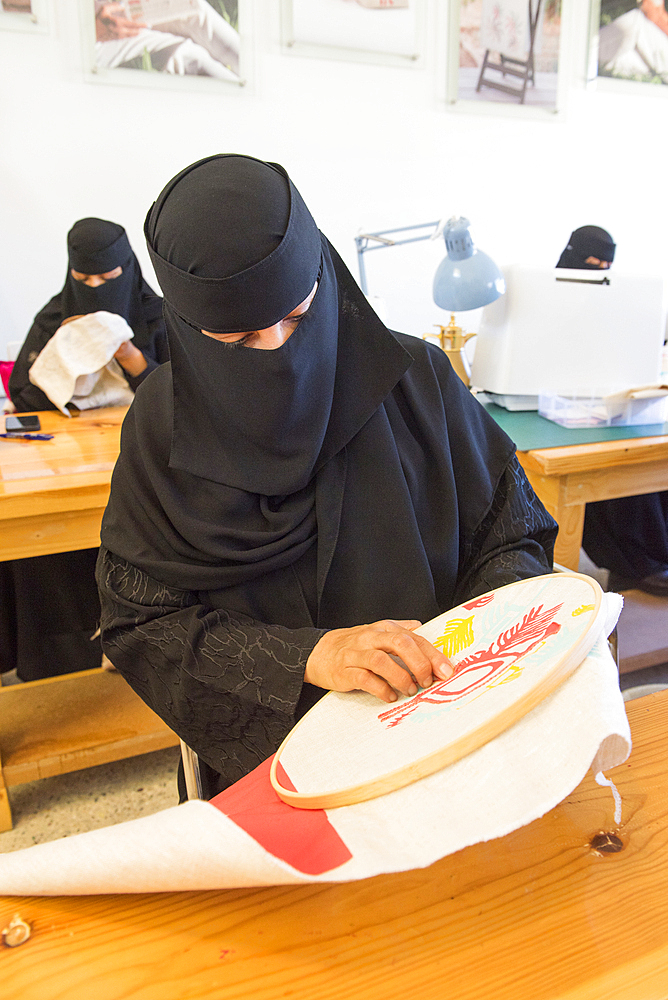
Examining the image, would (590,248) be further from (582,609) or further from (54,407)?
(582,609)

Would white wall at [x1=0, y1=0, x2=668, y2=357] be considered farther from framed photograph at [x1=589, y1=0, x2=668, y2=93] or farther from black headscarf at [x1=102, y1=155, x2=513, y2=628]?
black headscarf at [x1=102, y1=155, x2=513, y2=628]

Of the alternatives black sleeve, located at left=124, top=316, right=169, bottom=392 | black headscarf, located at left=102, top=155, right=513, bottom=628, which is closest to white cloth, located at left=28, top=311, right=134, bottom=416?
black sleeve, located at left=124, top=316, right=169, bottom=392

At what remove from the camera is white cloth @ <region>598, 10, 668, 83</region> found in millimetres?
3926

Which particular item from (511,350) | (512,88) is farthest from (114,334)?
(512,88)

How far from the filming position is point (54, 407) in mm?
2322

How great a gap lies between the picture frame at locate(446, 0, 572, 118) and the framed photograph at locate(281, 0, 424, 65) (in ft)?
0.76

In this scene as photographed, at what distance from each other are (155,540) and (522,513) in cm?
55

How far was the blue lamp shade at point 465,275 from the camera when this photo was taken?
1.87 metres

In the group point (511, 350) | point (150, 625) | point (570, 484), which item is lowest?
point (570, 484)

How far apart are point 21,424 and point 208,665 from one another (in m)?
1.35

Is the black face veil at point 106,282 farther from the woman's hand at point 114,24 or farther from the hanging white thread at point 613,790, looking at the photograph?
the hanging white thread at point 613,790

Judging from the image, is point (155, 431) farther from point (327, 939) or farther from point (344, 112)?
point (344, 112)

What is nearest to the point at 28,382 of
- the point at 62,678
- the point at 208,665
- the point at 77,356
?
the point at 77,356

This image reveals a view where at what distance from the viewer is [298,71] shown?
340 cm
